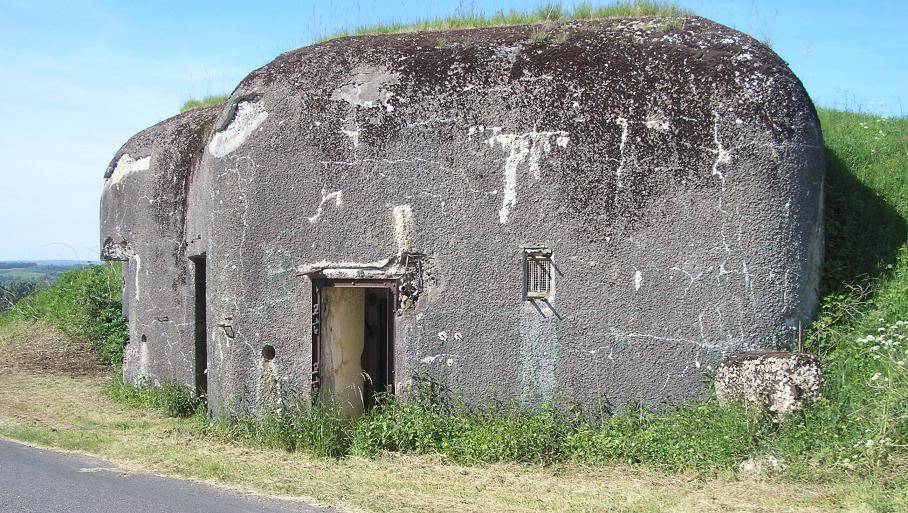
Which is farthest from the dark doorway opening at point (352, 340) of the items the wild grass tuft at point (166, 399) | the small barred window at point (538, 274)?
the wild grass tuft at point (166, 399)

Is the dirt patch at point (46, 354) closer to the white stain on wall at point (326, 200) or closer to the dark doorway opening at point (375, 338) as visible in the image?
the dark doorway opening at point (375, 338)

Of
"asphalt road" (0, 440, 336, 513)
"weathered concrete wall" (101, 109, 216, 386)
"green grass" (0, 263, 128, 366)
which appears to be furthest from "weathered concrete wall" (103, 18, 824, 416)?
"green grass" (0, 263, 128, 366)

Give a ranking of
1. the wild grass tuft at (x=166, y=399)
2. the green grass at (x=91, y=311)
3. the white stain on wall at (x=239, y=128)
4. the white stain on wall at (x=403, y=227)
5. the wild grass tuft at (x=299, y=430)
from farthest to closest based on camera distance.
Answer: the green grass at (x=91, y=311) < the wild grass tuft at (x=166, y=399) < the white stain on wall at (x=239, y=128) < the white stain on wall at (x=403, y=227) < the wild grass tuft at (x=299, y=430)

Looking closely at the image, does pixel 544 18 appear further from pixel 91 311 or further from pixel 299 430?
Answer: pixel 91 311

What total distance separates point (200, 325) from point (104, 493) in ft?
12.1

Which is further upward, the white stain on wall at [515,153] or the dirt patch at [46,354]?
the white stain on wall at [515,153]

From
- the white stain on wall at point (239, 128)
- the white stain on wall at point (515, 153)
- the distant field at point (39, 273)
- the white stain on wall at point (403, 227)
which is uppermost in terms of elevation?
the white stain on wall at point (239, 128)

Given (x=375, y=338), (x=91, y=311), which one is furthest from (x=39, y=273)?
(x=375, y=338)

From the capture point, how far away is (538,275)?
24.8 feet

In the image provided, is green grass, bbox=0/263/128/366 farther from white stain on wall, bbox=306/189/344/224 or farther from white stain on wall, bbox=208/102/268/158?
white stain on wall, bbox=306/189/344/224

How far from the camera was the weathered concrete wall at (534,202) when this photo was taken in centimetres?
727

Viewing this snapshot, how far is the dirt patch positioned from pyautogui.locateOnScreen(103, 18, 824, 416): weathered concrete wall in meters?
6.08

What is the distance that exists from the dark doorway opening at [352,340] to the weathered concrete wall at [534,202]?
16cm

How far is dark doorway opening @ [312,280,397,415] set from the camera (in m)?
7.96
